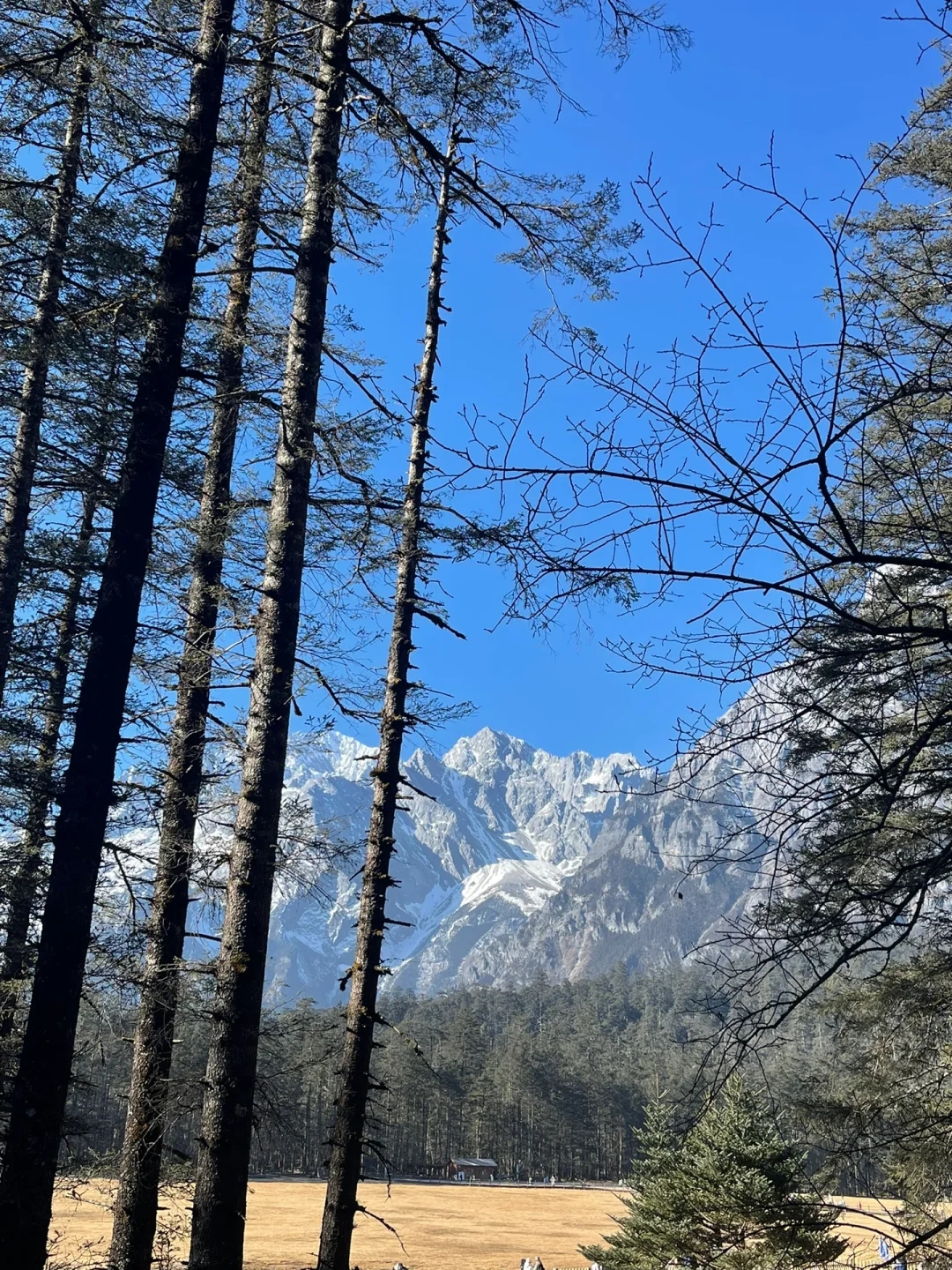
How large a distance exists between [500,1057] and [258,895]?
81832 mm

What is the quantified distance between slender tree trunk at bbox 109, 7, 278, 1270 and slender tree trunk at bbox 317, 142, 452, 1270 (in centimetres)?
132

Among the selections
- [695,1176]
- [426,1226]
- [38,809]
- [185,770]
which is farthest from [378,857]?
[426,1226]

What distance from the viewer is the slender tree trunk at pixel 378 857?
23.2 ft

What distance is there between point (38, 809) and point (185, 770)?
7.81 feet

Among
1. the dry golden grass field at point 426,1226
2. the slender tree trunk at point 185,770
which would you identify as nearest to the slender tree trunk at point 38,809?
the slender tree trunk at point 185,770

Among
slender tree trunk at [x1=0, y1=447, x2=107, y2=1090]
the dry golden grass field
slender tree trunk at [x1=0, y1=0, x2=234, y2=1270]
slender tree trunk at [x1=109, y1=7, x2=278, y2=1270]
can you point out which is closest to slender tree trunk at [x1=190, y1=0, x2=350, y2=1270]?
slender tree trunk at [x1=109, y1=7, x2=278, y2=1270]

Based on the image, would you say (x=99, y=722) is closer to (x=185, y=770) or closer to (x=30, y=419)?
(x=185, y=770)

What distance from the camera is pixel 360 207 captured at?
6230 millimetres

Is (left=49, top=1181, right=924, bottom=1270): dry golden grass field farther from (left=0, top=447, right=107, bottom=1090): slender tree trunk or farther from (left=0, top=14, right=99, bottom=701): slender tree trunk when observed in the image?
(left=0, top=14, right=99, bottom=701): slender tree trunk

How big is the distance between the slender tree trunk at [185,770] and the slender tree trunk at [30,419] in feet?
4.20

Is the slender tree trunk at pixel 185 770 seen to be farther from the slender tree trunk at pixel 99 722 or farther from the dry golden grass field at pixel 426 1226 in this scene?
the dry golden grass field at pixel 426 1226

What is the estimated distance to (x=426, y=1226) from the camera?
123 ft

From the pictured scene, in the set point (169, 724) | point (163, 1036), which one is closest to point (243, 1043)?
point (163, 1036)

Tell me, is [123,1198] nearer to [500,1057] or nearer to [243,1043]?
[243,1043]
